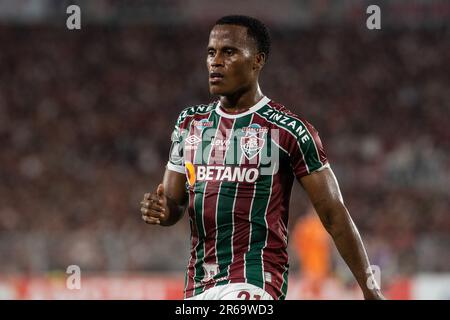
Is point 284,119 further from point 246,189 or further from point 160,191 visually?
point 160,191

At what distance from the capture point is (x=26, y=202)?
16562 millimetres

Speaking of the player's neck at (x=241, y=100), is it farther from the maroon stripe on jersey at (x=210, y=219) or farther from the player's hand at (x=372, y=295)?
the player's hand at (x=372, y=295)

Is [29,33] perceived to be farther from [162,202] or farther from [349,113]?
[162,202]

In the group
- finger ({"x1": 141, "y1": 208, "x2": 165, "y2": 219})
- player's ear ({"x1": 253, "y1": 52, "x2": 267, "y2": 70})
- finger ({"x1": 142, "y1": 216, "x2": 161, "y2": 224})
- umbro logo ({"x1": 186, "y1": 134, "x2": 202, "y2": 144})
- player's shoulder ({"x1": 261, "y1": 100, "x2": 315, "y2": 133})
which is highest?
player's ear ({"x1": 253, "y1": 52, "x2": 267, "y2": 70})

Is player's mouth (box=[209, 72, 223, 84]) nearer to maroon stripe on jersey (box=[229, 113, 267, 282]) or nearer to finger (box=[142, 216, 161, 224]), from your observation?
maroon stripe on jersey (box=[229, 113, 267, 282])

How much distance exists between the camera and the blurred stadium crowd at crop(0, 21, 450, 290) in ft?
44.2

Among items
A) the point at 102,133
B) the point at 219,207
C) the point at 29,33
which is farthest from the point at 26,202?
the point at 219,207

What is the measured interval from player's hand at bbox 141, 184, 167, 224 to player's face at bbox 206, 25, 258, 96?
63 cm

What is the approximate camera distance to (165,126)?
764 inches

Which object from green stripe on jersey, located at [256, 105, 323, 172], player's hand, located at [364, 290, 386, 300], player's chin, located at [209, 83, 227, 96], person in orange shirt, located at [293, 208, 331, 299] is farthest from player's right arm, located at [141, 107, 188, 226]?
person in orange shirt, located at [293, 208, 331, 299]

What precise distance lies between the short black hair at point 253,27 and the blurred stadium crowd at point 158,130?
8.74m

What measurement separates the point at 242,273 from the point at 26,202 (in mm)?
12772

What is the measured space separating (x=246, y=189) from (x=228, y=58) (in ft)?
2.19

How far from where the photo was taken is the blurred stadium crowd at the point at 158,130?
44.2 feet
